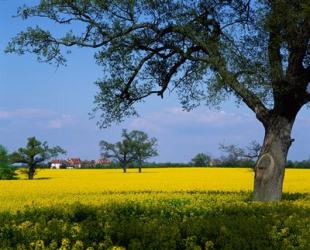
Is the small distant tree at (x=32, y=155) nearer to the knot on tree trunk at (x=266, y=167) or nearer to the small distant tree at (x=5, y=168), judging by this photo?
the small distant tree at (x=5, y=168)

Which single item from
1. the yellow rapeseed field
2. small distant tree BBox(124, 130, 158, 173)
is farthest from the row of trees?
the yellow rapeseed field

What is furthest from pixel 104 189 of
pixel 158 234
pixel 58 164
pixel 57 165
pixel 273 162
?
pixel 58 164

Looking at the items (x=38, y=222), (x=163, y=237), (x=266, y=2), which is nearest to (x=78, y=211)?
(x=38, y=222)

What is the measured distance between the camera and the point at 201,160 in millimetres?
122375

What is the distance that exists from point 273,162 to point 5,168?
55867 millimetres

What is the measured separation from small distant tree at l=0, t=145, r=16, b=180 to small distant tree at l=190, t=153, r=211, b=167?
51.2 m

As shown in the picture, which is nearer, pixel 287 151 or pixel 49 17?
pixel 287 151

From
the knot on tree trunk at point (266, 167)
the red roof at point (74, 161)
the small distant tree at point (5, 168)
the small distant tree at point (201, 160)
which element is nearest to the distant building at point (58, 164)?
the red roof at point (74, 161)

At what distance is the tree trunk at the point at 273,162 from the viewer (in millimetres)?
Answer: 23047

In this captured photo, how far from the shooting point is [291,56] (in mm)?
23188

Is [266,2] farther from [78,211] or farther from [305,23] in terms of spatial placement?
[78,211]

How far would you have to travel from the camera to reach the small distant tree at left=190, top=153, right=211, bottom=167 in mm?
119669

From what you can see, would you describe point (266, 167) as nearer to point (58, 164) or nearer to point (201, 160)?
point (201, 160)

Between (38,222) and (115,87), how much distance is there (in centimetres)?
1615
